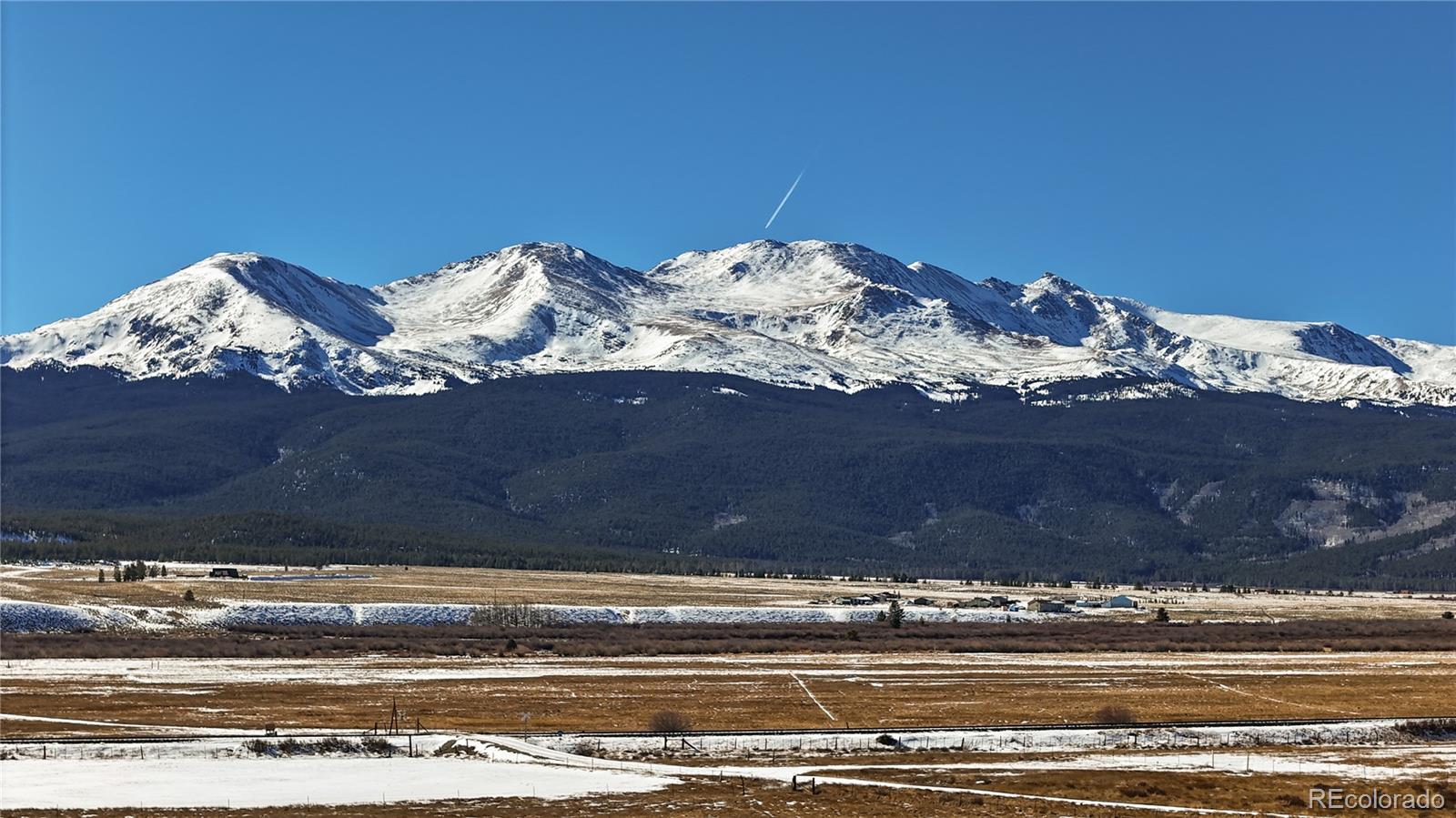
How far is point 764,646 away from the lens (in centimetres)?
13475

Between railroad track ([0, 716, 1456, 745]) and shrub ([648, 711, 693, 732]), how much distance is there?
781 mm

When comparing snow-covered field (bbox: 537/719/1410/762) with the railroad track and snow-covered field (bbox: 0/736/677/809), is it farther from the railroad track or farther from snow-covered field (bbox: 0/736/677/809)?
snow-covered field (bbox: 0/736/677/809)

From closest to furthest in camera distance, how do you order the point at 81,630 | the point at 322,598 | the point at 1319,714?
the point at 1319,714 < the point at 81,630 < the point at 322,598

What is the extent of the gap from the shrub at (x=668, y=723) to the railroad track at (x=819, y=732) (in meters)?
0.78

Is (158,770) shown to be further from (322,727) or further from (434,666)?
(434,666)

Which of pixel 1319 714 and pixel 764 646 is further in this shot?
pixel 764 646

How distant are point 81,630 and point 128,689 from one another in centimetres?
4241

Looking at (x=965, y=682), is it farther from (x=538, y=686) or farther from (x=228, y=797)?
(x=228, y=797)

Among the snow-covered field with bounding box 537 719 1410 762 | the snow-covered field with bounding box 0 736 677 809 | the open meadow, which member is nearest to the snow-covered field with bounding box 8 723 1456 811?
the snow-covered field with bounding box 0 736 677 809

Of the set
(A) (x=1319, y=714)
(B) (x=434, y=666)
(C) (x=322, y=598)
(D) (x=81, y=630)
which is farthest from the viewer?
(C) (x=322, y=598)

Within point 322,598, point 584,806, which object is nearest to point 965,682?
point 584,806

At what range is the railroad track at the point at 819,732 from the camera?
7256cm

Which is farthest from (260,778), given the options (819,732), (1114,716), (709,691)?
(1114,716)

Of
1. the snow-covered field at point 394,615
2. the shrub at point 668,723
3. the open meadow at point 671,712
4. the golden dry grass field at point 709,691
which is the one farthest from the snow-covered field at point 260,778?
the snow-covered field at point 394,615
